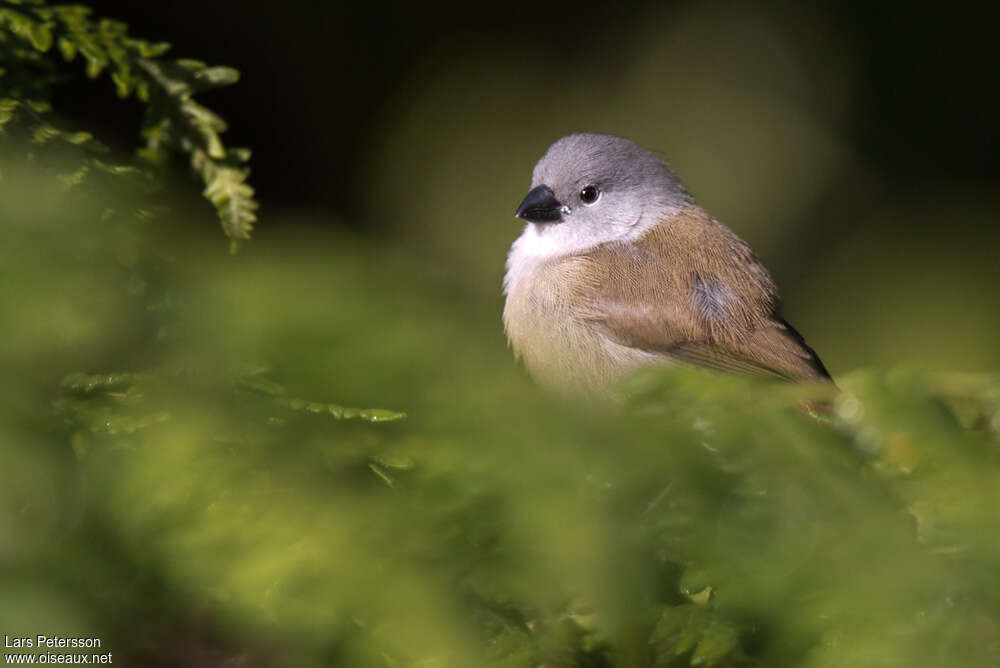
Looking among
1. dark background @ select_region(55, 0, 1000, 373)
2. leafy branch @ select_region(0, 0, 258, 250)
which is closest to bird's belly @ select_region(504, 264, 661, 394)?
leafy branch @ select_region(0, 0, 258, 250)

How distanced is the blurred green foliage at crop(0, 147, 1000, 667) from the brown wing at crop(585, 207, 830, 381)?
4.72 ft

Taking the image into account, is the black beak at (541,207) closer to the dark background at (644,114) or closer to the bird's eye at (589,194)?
the bird's eye at (589,194)

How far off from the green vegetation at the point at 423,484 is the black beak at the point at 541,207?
190 centimetres

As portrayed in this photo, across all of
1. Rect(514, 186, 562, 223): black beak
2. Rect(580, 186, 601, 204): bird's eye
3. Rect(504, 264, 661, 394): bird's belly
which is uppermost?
Rect(580, 186, 601, 204): bird's eye

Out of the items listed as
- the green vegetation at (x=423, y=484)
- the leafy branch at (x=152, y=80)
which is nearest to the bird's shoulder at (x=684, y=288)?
the leafy branch at (x=152, y=80)

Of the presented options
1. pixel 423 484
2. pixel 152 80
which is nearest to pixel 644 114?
pixel 152 80

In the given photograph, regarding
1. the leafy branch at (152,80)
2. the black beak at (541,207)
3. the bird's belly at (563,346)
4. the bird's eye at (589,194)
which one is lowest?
the bird's belly at (563,346)

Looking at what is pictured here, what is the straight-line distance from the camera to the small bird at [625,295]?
2160mm

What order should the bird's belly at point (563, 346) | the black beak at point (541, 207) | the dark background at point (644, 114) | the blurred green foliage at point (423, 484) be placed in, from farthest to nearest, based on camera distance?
A: 1. the dark background at point (644, 114)
2. the black beak at point (541, 207)
3. the bird's belly at point (563, 346)
4. the blurred green foliage at point (423, 484)

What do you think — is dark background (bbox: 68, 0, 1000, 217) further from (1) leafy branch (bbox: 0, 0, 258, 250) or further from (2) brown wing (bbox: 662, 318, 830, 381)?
(1) leafy branch (bbox: 0, 0, 258, 250)

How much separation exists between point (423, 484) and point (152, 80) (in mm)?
998

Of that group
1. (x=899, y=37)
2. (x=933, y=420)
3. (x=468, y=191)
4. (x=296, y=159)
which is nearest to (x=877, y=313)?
(x=899, y=37)

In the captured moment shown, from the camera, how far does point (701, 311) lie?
2.23m

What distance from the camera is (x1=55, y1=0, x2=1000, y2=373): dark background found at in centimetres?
409
